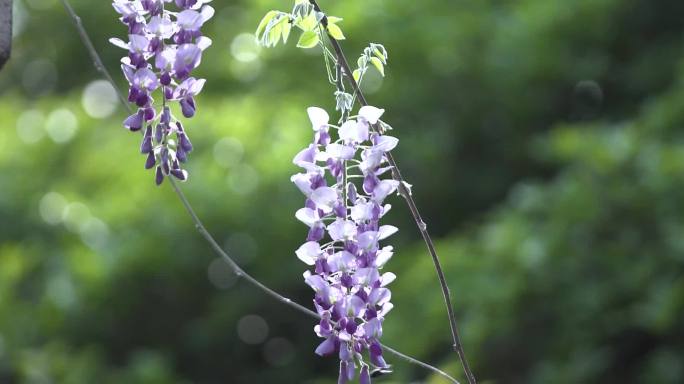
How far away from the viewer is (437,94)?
5.96 meters

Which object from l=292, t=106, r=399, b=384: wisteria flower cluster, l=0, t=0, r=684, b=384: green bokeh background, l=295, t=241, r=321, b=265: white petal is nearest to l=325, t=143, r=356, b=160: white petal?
l=292, t=106, r=399, b=384: wisteria flower cluster

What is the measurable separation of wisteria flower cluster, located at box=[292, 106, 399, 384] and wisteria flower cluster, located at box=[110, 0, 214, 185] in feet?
0.73

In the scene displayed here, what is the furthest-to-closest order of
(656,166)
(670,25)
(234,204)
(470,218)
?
(670,25)
(470,218)
(234,204)
(656,166)

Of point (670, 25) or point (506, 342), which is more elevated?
point (670, 25)

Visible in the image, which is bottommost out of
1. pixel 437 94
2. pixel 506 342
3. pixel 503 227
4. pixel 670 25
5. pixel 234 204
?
pixel 234 204

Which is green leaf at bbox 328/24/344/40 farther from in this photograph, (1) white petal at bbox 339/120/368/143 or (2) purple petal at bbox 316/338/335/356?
(2) purple petal at bbox 316/338/335/356

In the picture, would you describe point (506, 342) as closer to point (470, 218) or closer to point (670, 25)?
point (470, 218)

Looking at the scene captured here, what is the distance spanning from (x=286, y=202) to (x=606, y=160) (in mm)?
1718

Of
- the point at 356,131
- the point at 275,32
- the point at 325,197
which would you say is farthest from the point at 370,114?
the point at 275,32

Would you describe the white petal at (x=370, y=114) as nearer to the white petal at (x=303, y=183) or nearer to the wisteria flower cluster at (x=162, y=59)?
the white petal at (x=303, y=183)

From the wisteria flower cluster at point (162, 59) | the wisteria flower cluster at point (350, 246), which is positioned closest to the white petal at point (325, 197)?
the wisteria flower cluster at point (350, 246)

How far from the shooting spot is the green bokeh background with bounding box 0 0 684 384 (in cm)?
479

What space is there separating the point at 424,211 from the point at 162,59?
4250 millimetres

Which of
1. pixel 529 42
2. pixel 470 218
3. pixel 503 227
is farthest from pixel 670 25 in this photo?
pixel 503 227
